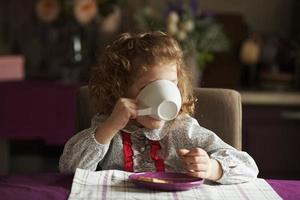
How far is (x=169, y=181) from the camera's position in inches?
53.3

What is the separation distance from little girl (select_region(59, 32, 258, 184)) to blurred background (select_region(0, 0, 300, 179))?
1.46 m

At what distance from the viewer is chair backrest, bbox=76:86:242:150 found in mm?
1791

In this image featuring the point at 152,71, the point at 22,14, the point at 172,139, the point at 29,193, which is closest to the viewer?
the point at 29,193

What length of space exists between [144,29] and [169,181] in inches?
75.1

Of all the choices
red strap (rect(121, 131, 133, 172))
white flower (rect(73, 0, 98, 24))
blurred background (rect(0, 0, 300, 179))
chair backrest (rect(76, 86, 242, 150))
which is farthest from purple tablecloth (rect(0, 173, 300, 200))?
white flower (rect(73, 0, 98, 24))

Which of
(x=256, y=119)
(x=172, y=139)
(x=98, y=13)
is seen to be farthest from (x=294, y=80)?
(x=172, y=139)

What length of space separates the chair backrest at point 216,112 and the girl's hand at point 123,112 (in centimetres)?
34

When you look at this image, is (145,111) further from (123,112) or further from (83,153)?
(83,153)

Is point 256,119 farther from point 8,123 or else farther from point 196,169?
point 196,169

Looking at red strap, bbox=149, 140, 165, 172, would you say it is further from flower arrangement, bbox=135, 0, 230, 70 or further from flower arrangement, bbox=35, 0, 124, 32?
flower arrangement, bbox=35, 0, 124, 32

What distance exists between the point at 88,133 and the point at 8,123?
65.6 inches

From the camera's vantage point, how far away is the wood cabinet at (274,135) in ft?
10.5

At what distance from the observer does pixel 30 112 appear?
3148 millimetres

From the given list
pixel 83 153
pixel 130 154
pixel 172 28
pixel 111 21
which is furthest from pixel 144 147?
pixel 111 21
